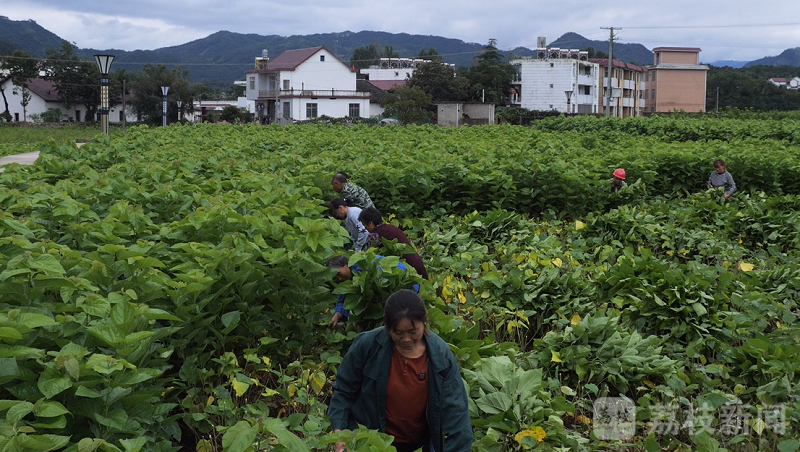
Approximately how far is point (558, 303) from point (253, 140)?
37.8 feet

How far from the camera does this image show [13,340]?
3.39m

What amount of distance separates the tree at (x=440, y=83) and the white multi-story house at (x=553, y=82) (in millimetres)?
11512

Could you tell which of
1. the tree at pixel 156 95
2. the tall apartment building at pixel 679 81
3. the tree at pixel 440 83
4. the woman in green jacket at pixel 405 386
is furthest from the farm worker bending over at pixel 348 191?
the tall apartment building at pixel 679 81

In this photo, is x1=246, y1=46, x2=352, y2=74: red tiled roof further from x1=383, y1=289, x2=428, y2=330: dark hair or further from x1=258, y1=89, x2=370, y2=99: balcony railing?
x1=383, y1=289, x2=428, y2=330: dark hair

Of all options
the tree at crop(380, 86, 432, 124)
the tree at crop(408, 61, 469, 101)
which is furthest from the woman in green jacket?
the tree at crop(408, 61, 469, 101)

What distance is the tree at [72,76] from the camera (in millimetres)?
69000

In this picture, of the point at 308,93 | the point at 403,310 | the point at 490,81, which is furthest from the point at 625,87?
the point at 403,310

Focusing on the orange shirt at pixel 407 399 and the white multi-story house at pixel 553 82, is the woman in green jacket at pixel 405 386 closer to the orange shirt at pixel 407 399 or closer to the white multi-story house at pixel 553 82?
the orange shirt at pixel 407 399

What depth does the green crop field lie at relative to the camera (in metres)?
3.63

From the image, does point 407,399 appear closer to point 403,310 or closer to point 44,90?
point 403,310

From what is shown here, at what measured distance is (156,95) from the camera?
66.4 meters

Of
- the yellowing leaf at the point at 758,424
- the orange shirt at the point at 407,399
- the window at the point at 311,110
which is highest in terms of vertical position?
the window at the point at 311,110

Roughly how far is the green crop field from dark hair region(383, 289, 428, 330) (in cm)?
59

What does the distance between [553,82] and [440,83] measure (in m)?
15.3
